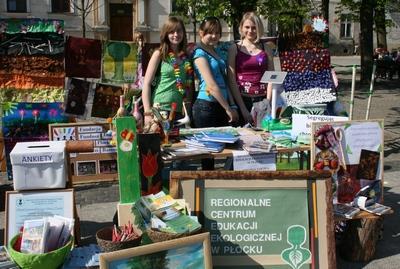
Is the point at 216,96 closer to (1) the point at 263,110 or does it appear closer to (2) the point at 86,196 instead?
(1) the point at 263,110

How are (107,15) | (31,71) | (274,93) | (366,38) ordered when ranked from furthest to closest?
(107,15) → (366,38) → (31,71) → (274,93)

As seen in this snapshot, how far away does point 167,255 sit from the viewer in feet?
8.98

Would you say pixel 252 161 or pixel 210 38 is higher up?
pixel 210 38

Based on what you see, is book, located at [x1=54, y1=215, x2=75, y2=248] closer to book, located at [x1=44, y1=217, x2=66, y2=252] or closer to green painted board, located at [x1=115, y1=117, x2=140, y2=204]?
book, located at [x1=44, y1=217, x2=66, y2=252]

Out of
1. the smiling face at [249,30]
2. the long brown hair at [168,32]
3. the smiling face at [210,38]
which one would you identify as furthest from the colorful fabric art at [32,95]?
the smiling face at [249,30]

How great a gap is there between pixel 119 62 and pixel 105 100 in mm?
491

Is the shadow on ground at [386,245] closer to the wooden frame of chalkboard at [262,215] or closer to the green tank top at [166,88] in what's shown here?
the wooden frame of chalkboard at [262,215]

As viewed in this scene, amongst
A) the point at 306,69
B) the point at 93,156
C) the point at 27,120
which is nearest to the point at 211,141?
the point at 306,69

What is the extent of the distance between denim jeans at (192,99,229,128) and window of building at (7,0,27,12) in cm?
2390

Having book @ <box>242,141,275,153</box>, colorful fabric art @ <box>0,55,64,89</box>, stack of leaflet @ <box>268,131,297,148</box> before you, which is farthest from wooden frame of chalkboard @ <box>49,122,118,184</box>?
book @ <box>242,141,275,153</box>

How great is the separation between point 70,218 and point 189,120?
1.53m

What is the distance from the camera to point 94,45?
5.61m

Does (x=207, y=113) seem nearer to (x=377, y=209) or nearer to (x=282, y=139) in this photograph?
(x=282, y=139)

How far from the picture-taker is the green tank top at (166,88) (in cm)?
448
